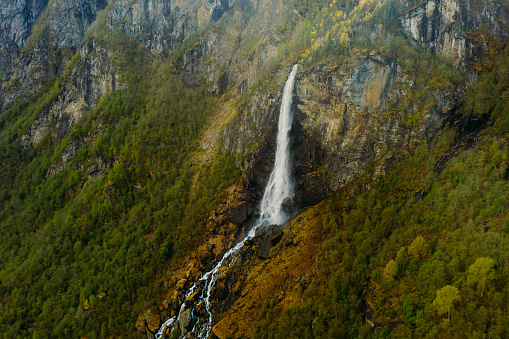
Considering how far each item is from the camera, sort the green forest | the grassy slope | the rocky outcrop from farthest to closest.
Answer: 1. the rocky outcrop
2. the grassy slope
3. the green forest

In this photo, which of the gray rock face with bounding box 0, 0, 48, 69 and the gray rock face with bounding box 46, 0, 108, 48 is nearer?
the gray rock face with bounding box 46, 0, 108, 48

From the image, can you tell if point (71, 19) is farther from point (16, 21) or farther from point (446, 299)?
point (446, 299)

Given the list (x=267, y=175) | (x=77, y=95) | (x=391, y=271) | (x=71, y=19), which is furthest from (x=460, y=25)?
(x=71, y=19)

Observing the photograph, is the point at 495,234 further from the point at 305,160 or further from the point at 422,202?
the point at 305,160

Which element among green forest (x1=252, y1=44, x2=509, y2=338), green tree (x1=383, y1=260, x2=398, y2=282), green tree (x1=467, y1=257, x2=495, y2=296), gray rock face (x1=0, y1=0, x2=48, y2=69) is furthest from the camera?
gray rock face (x1=0, y1=0, x2=48, y2=69)

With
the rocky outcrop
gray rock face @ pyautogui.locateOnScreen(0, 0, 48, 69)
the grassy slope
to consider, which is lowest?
the grassy slope

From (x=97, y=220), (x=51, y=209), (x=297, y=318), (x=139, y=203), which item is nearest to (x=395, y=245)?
(x=297, y=318)

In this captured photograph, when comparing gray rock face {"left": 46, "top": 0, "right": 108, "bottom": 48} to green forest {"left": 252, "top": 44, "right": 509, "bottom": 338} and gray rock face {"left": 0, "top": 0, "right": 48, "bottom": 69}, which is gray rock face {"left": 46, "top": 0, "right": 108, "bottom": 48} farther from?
green forest {"left": 252, "top": 44, "right": 509, "bottom": 338}

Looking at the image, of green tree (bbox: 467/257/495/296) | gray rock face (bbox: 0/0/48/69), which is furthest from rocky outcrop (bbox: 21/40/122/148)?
green tree (bbox: 467/257/495/296)
